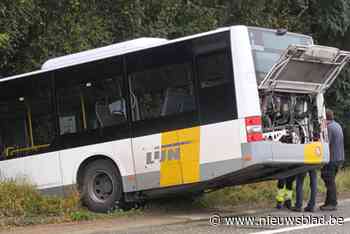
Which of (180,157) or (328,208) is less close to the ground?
(180,157)

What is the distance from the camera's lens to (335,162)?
Result: 13.5 m

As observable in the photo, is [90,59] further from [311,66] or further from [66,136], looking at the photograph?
[311,66]

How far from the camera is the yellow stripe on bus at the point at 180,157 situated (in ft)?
39.8

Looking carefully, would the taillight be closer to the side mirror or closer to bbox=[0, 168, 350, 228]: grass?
the side mirror

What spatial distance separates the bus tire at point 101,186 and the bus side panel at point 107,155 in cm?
19

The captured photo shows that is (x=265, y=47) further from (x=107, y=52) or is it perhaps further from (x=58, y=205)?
(x=58, y=205)

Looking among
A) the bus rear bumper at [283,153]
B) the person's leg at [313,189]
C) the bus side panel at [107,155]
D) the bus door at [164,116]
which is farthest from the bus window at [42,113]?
the person's leg at [313,189]

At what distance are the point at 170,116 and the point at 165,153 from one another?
688 mm

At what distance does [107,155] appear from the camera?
13172mm

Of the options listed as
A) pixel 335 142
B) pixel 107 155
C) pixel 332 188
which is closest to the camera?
pixel 107 155

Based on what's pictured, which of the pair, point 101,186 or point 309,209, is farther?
point 101,186

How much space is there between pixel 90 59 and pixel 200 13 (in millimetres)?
8256

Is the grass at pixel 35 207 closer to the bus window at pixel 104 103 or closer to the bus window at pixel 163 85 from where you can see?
the bus window at pixel 104 103

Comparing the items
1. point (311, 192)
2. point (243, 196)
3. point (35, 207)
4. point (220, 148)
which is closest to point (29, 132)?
point (35, 207)
